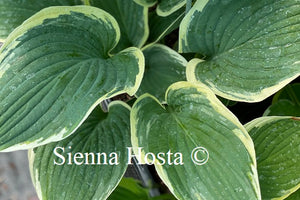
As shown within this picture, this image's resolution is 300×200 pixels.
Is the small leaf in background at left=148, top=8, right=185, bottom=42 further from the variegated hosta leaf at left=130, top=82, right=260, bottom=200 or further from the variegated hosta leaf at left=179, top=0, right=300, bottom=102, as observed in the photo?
the variegated hosta leaf at left=130, top=82, right=260, bottom=200

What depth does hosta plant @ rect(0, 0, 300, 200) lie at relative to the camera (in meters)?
0.55

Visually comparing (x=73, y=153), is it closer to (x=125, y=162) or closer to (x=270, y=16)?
(x=125, y=162)

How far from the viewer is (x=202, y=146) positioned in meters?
0.58

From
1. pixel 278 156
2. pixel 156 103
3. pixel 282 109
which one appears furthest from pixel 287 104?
pixel 156 103

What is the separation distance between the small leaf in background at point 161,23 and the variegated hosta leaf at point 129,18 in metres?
0.04

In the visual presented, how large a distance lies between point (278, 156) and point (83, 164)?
351 millimetres

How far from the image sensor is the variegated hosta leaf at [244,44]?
58 centimetres

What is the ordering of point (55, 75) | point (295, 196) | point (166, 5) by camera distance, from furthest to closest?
point (166, 5), point (295, 196), point (55, 75)

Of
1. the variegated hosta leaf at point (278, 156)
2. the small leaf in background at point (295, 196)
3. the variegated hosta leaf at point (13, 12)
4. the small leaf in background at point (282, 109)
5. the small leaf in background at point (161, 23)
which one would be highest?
the variegated hosta leaf at point (13, 12)

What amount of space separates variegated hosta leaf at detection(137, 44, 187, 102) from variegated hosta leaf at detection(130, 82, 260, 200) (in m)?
0.14

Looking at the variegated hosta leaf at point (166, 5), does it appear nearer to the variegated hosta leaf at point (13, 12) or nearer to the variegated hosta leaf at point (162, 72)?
the variegated hosta leaf at point (162, 72)

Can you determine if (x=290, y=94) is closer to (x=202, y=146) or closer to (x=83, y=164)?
(x=202, y=146)

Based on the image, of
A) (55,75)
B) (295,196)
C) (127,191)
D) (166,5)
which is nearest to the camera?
(55,75)

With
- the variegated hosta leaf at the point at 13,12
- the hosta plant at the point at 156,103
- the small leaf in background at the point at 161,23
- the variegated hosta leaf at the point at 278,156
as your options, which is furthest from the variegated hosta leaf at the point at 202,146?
the variegated hosta leaf at the point at 13,12
